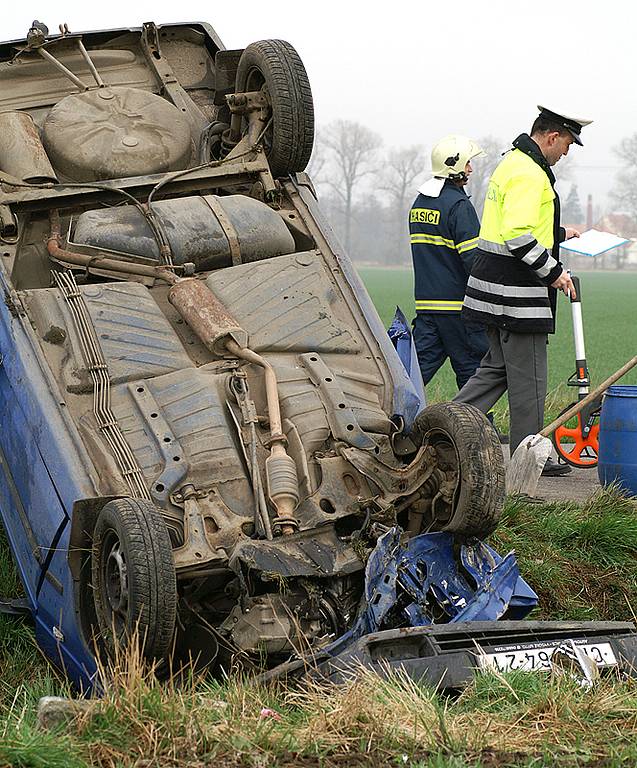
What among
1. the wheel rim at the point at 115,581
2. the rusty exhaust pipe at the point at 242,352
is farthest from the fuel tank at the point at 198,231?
the wheel rim at the point at 115,581

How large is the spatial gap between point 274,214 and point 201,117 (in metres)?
1.26

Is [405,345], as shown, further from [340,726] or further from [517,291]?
[340,726]

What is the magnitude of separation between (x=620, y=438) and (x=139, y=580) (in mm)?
3716

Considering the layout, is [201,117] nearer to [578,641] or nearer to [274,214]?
[274,214]

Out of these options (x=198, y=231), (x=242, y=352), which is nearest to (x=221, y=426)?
(x=242, y=352)

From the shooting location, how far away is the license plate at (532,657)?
4.39 m

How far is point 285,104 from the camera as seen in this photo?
684 centimetres

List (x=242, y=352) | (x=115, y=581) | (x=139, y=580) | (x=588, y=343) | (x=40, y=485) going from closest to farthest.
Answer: (x=139, y=580) → (x=115, y=581) → (x=40, y=485) → (x=242, y=352) → (x=588, y=343)

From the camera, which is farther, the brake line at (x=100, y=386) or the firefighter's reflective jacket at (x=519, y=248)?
the firefighter's reflective jacket at (x=519, y=248)

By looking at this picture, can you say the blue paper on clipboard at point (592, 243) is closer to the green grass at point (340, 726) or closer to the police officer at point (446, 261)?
the police officer at point (446, 261)

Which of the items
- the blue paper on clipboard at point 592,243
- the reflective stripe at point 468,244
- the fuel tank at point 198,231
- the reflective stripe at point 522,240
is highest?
the fuel tank at point 198,231

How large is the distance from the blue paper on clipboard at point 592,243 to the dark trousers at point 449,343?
0.93 m

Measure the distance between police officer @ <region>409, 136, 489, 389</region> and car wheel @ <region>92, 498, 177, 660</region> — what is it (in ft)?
14.8

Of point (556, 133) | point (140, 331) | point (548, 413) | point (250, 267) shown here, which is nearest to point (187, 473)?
point (140, 331)
